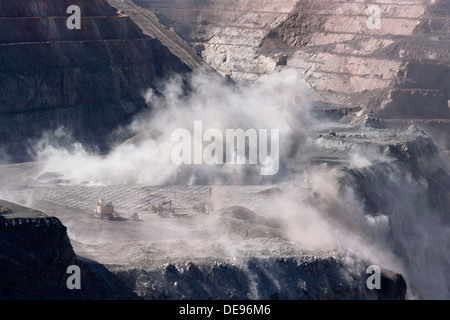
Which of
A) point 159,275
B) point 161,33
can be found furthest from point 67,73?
point 159,275

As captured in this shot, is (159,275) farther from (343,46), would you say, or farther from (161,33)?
(343,46)

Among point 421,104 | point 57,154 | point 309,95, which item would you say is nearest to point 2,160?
point 57,154

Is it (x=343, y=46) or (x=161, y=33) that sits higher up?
(x=343, y=46)

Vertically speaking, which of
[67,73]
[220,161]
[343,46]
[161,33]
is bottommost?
[220,161]

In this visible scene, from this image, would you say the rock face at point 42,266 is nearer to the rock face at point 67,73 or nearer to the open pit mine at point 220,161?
the open pit mine at point 220,161

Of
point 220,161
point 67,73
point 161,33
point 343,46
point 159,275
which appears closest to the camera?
point 159,275
